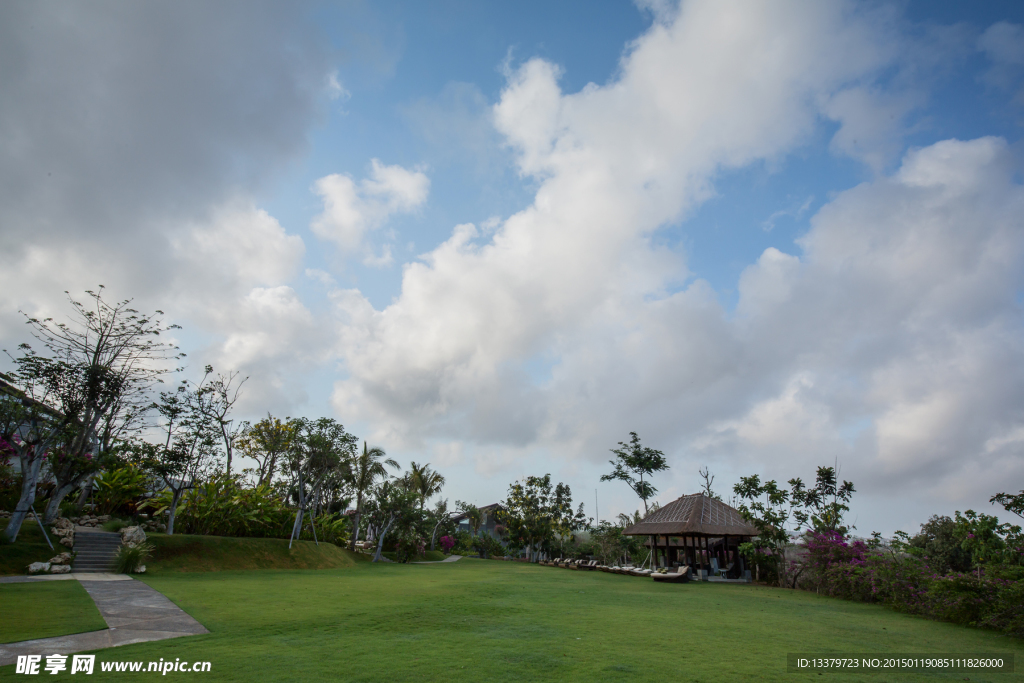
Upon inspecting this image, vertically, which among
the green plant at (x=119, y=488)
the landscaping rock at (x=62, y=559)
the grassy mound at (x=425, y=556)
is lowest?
the grassy mound at (x=425, y=556)

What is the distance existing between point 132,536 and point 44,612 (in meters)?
10.8

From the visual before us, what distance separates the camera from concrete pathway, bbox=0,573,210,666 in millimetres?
5125

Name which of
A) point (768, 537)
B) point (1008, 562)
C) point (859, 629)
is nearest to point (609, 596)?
point (859, 629)

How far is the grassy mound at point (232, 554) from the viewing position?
16672 millimetres

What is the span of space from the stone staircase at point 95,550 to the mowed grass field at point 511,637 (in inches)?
148

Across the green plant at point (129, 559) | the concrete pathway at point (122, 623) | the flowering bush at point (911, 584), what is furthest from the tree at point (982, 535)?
the green plant at point (129, 559)

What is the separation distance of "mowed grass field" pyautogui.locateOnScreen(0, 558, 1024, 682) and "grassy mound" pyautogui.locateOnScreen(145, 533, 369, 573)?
188 inches

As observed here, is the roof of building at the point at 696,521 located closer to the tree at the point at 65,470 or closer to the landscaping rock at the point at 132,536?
the landscaping rock at the point at 132,536

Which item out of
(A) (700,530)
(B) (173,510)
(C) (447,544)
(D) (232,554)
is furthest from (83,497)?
(C) (447,544)

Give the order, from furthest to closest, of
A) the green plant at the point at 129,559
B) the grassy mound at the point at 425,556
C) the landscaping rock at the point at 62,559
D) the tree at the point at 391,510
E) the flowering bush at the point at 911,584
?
the grassy mound at the point at 425,556, the tree at the point at 391,510, the green plant at the point at 129,559, the landscaping rock at the point at 62,559, the flowering bush at the point at 911,584

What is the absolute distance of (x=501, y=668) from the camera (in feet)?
16.4

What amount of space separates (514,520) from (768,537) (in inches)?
865

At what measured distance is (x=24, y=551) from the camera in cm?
1401

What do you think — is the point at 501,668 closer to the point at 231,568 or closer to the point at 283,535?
the point at 231,568
